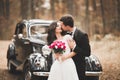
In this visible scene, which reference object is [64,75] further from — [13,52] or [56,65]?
[13,52]

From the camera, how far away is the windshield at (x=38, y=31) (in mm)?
10664

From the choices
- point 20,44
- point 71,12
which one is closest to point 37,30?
point 20,44

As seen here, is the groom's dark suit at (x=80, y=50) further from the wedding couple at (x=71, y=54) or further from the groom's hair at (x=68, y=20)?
the groom's hair at (x=68, y=20)

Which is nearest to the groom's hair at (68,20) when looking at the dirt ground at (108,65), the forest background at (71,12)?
the dirt ground at (108,65)

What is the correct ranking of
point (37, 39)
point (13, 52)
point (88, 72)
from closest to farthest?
point (88, 72)
point (37, 39)
point (13, 52)

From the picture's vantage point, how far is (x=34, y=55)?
359 inches

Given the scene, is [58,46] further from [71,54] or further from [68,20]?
[68,20]

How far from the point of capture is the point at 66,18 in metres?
6.34

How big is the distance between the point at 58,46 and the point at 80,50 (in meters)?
0.38

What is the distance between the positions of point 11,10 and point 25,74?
1373 inches

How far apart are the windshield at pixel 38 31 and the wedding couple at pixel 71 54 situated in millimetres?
3988

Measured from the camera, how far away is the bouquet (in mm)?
6484

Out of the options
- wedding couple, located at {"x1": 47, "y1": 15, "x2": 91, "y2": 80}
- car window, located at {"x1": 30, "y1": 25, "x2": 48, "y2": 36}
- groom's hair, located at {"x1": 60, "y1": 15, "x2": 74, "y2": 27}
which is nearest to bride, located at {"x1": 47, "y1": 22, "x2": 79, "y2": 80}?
wedding couple, located at {"x1": 47, "y1": 15, "x2": 91, "y2": 80}

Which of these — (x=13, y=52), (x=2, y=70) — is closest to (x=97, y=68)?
(x=13, y=52)
